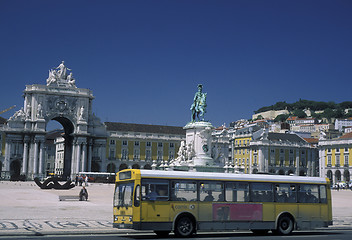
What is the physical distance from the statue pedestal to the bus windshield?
1288 inches

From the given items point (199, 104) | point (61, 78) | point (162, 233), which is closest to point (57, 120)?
point (61, 78)

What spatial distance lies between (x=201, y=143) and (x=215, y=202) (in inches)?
1313

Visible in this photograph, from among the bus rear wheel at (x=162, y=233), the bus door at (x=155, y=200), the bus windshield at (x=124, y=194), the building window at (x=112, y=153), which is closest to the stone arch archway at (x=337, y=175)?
the building window at (x=112, y=153)

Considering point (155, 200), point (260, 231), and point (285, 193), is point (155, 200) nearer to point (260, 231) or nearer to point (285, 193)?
point (260, 231)

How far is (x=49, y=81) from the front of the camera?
88.4 meters

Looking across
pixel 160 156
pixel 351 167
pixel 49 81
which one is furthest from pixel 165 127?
pixel 351 167

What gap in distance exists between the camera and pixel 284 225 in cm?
2012

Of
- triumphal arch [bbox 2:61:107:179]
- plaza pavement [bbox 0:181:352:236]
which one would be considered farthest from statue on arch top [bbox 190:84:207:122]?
triumphal arch [bbox 2:61:107:179]

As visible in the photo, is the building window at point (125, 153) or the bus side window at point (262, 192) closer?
the bus side window at point (262, 192)

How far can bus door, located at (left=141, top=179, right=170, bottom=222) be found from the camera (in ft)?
57.7

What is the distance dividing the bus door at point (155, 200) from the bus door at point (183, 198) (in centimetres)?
23

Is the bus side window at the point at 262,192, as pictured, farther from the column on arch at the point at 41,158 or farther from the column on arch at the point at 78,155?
the column on arch at the point at 78,155

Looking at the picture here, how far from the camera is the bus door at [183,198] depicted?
18.0 m

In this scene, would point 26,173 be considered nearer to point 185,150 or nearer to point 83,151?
point 83,151
